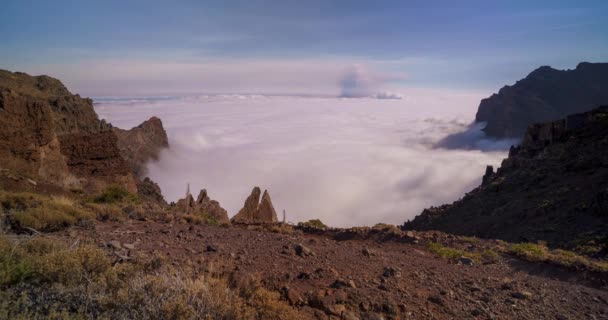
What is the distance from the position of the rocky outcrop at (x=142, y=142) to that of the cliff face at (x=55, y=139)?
69.9ft

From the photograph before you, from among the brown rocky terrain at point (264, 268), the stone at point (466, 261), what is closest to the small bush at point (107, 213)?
the brown rocky terrain at point (264, 268)

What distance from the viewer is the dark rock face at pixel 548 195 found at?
14.2 meters

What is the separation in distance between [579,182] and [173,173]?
77.7 metres

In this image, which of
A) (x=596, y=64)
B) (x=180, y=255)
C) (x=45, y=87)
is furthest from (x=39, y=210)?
(x=596, y=64)

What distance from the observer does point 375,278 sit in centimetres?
581

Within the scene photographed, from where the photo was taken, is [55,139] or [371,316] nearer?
[371,316]

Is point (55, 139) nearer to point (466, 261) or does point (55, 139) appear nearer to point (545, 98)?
point (466, 261)

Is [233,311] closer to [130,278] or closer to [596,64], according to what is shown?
[130,278]

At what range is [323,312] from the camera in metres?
4.55

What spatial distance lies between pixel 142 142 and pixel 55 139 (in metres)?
39.9

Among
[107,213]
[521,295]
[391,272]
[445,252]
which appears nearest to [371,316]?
[391,272]

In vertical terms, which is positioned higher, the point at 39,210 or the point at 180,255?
the point at 39,210

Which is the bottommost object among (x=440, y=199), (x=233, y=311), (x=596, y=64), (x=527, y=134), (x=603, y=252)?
(x=440, y=199)

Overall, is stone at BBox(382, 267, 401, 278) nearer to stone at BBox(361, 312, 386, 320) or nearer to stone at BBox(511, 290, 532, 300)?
stone at BBox(361, 312, 386, 320)
